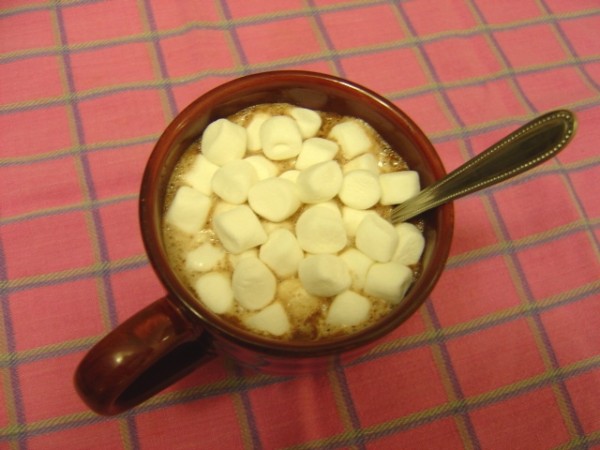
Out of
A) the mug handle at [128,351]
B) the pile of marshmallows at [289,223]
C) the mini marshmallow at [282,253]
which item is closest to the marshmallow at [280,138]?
the pile of marshmallows at [289,223]

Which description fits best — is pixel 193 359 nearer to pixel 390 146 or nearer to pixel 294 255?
pixel 294 255

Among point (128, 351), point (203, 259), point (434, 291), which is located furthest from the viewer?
point (434, 291)

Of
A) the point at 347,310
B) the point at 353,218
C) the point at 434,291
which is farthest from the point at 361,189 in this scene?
the point at 434,291

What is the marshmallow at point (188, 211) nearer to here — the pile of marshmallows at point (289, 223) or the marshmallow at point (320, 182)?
the pile of marshmallows at point (289, 223)

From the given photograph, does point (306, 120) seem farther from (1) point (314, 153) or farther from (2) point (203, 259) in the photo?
(2) point (203, 259)

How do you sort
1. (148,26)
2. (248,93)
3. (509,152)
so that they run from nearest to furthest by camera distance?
(509,152), (248,93), (148,26)

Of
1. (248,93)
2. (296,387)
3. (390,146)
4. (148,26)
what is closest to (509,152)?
(390,146)

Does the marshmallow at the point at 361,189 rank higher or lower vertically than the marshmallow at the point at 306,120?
lower
